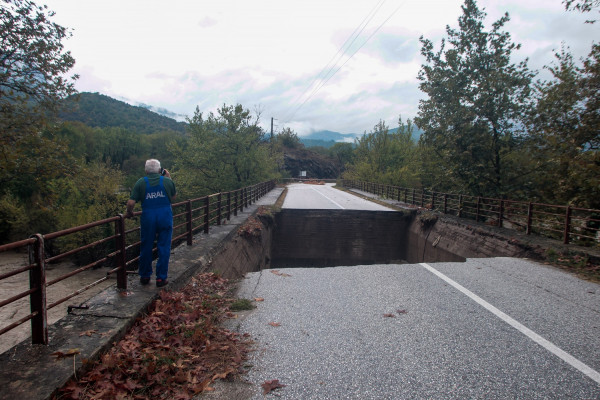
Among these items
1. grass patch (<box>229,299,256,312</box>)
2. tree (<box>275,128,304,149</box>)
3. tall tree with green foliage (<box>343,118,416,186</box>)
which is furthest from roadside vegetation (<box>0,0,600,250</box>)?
tree (<box>275,128,304,149</box>)

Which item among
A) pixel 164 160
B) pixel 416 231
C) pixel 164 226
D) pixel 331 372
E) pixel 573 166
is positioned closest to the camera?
pixel 331 372

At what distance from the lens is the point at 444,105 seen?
55.8 feet

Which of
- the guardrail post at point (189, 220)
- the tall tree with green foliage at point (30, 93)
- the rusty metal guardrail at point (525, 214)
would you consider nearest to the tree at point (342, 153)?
the rusty metal guardrail at point (525, 214)

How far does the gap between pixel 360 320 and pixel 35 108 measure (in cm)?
1286

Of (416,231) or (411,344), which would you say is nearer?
(411,344)

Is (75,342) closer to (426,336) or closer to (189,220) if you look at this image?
(426,336)

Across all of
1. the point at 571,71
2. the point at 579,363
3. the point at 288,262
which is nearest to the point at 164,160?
the point at 288,262

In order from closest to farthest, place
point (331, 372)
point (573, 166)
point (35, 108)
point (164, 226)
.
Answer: point (331, 372) → point (164, 226) → point (573, 166) → point (35, 108)

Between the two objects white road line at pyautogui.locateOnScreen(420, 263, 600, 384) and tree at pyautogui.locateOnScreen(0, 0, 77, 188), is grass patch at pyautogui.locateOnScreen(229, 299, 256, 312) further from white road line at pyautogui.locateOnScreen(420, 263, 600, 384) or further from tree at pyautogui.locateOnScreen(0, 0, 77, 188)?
tree at pyautogui.locateOnScreen(0, 0, 77, 188)

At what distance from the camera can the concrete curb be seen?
251cm

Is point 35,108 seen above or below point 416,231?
above

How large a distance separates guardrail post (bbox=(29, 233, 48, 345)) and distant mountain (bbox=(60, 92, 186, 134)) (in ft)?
343

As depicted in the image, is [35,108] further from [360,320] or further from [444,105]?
[444,105]

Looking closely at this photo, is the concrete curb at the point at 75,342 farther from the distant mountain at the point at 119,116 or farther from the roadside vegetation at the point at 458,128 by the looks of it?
the distant mountain at the point at 119,116
